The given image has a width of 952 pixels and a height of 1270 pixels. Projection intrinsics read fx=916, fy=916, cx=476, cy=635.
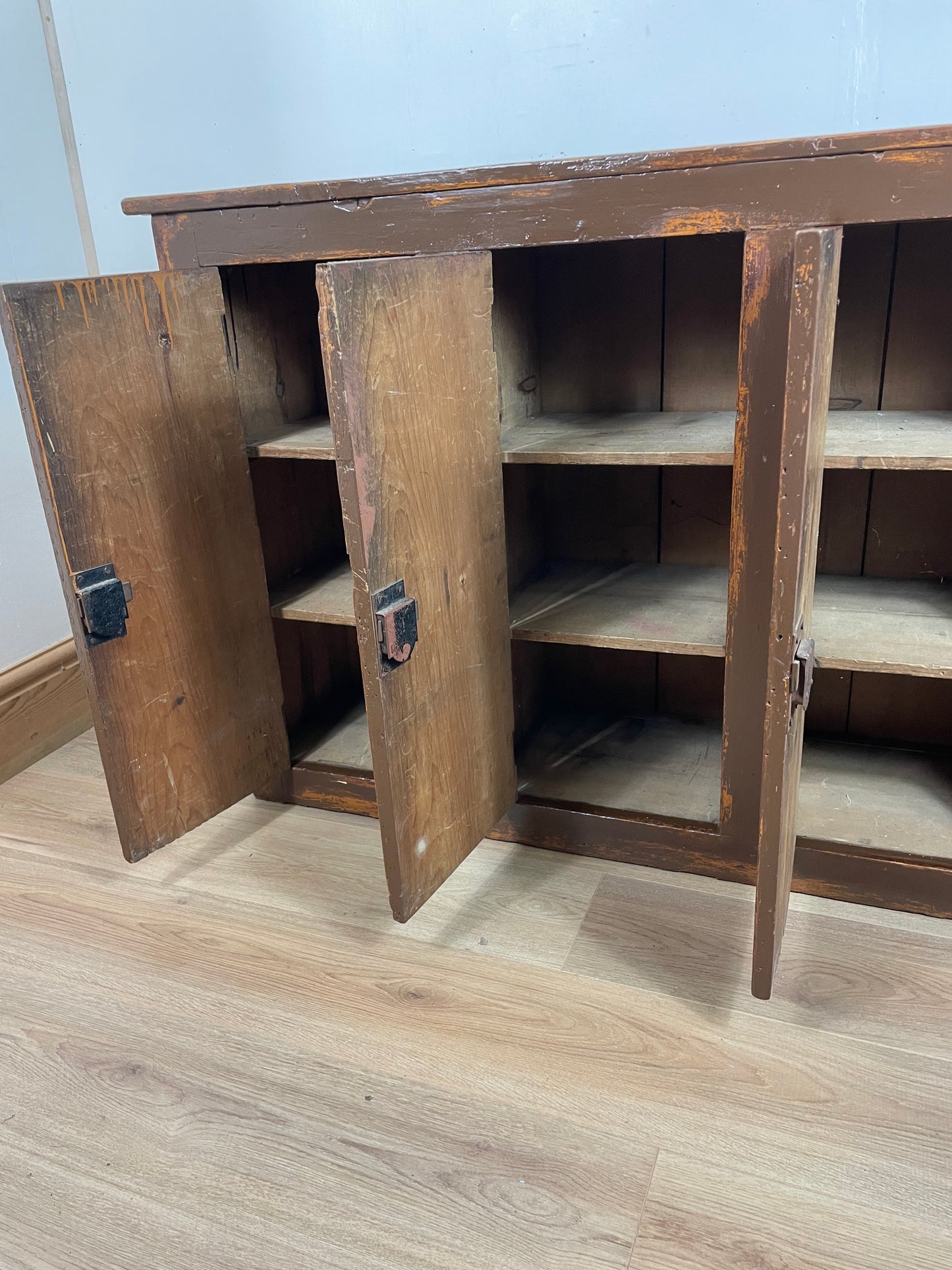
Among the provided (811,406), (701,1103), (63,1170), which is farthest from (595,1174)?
(811,406)

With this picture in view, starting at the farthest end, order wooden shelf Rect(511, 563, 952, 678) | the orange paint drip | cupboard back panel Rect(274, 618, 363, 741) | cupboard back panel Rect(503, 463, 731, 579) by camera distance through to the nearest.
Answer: cupboard back panel Rect(274, 618, 363, 741), cupboard back panel Rect(503, 463, 731, 579), wooden shelf Rect(511, 563, 952, 678), the orange paint drip

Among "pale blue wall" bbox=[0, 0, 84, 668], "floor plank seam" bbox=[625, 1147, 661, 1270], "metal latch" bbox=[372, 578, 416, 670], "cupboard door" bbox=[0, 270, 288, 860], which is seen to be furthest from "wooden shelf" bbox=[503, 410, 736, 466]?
"pale blue wall" bbox=[0, 0, 84, 668]

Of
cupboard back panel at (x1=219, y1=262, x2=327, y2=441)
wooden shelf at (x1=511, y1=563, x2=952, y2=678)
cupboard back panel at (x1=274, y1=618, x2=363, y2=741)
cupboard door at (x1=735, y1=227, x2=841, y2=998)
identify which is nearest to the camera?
cupboard door at (x1=735, y1=227, x2=841, y2=998)

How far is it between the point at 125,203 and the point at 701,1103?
1448 mm

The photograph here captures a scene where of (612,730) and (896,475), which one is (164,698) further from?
(896,475)

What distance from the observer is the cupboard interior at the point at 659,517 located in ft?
4.51

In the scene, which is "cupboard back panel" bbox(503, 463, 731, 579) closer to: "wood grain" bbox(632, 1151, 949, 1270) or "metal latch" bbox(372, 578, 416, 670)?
"metal latch" bbox(372, 578, 416, 670)

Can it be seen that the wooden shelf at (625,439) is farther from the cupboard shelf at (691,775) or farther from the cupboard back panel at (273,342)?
the cupboard shelf at (691,775)

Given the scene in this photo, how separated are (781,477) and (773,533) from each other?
31cm

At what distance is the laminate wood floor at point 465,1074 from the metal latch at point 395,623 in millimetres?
498

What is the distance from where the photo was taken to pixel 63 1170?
1020 millimetres

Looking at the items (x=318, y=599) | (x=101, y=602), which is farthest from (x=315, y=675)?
(x=101, y=602)

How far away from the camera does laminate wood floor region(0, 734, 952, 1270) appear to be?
0.93 m

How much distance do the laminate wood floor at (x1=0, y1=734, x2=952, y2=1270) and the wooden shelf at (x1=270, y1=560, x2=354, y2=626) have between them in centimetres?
41
